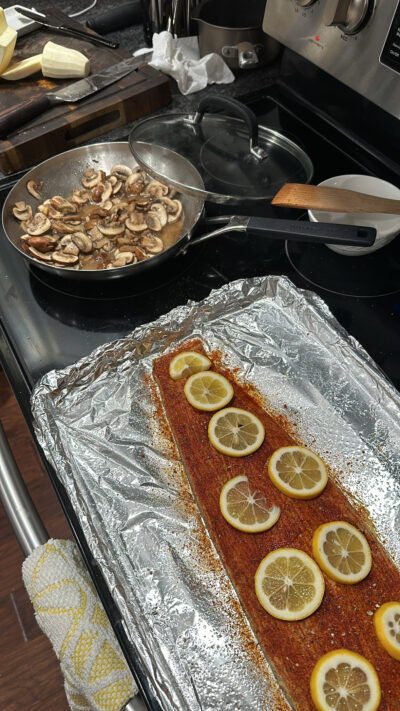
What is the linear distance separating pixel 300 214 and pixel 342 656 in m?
1.54

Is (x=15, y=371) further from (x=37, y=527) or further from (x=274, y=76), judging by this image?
(x=274, y=76)

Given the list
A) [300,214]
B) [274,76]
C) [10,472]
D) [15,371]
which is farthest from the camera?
[274,76]

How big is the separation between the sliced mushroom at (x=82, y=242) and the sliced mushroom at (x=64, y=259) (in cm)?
6

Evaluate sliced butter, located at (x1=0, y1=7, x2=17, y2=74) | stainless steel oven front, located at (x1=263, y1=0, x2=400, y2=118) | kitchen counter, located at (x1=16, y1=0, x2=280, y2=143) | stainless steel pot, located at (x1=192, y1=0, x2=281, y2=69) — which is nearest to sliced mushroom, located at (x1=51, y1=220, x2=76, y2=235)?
kitchen counter, located at (x1=16, y1=0, x2=280, y2=143)

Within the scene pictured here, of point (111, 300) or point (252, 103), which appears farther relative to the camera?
point (252, 103)

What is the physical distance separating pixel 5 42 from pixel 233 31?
3.35ft

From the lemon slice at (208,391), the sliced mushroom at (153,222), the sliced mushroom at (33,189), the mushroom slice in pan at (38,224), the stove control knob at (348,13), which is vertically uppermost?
the stove control knob at (348,13)

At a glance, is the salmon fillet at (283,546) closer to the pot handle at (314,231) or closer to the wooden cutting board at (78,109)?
the pot handle at (314,231)

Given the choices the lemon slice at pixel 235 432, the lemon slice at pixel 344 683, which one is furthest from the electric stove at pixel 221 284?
the lemon slice at pixel 344 683

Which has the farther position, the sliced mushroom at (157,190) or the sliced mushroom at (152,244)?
the sliced mushroom at (157,190)

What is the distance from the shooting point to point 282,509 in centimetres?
152

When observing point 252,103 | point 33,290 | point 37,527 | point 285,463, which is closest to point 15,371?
point 33,290

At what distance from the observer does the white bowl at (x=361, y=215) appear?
189 cm

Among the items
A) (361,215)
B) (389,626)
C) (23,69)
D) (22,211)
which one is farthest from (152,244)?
(389,626)
